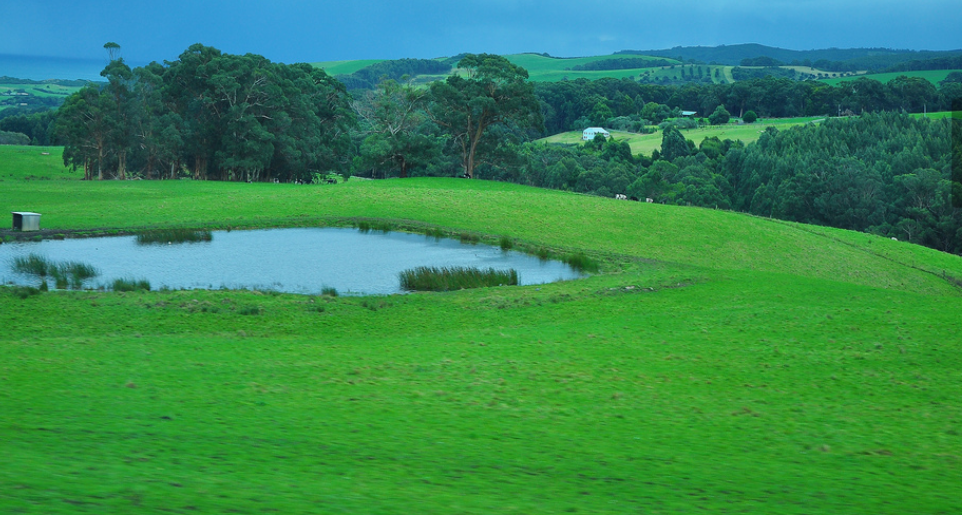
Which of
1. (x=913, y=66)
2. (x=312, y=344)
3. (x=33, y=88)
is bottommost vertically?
(x=312, y=344)

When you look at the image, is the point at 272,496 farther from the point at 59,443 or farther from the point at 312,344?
the point at 312,344

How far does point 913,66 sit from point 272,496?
22920cm

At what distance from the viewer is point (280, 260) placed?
2602 cm

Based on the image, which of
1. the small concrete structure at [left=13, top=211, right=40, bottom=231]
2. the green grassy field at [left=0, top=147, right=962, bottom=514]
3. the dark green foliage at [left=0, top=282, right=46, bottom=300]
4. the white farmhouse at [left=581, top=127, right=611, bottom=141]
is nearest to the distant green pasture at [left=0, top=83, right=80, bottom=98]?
the white farmhouse at [left=581, top=127, right=611, bottom=141]

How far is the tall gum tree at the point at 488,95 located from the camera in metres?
61.6

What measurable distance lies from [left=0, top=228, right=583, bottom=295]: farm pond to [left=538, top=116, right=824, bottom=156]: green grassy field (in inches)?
3766

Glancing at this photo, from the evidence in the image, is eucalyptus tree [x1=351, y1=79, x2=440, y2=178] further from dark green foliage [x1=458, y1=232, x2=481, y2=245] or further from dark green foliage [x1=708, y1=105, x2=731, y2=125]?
dark green foliage [x1=708, y1=105, x2=731, y2=125]

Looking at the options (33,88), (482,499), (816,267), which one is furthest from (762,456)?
(33,88)

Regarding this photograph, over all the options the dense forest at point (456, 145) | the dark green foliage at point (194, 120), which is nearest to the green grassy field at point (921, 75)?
the dense forest at point (456, 145)

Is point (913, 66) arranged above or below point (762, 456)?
above

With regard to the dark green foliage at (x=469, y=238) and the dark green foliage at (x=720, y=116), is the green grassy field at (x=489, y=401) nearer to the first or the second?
the dark green foliage at (x=469, y=238)

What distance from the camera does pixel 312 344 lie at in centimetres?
1429

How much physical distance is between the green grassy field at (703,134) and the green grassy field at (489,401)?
107 metres

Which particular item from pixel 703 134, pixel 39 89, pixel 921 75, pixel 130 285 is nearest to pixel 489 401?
pixel 130 285
